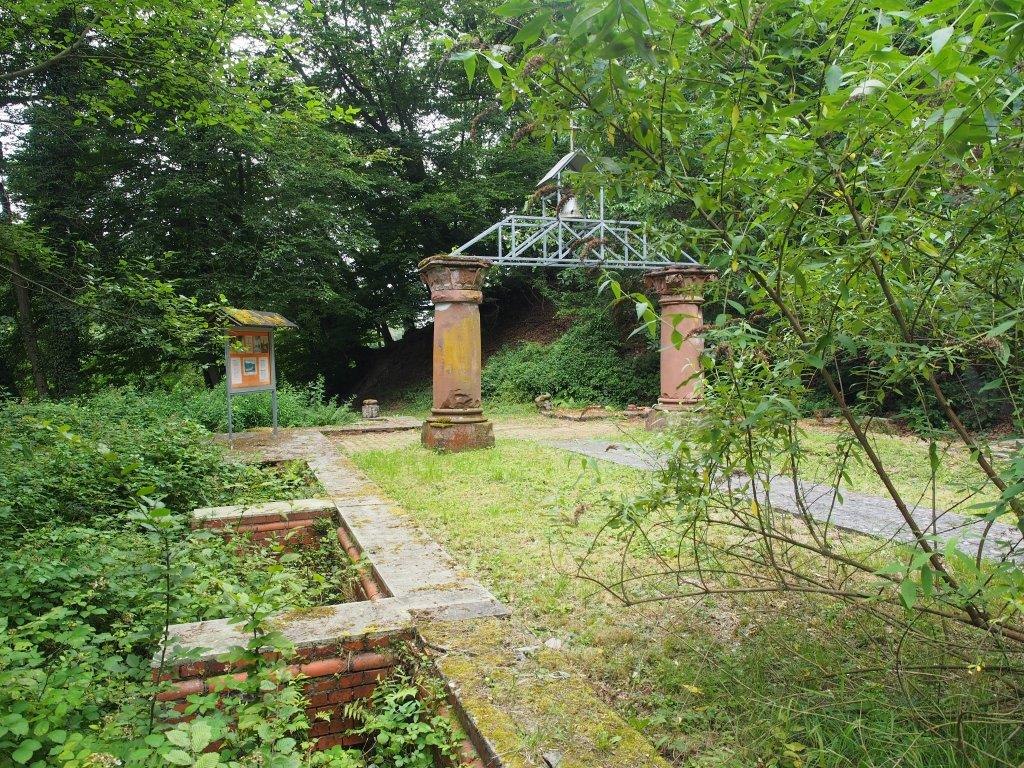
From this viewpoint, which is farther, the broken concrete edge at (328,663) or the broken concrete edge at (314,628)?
the broken concrete edge at (314,628)

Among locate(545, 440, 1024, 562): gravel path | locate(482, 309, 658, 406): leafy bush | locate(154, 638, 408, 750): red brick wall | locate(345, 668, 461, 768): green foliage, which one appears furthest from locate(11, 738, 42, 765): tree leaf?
locate(482, 309, 658, 406): leafy bush

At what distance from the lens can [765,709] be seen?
6.80ft

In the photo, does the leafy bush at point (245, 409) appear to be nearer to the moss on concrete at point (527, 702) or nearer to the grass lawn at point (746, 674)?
the grass lawn at point (746, 674)

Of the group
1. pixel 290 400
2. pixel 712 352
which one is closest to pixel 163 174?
pixel 290 400

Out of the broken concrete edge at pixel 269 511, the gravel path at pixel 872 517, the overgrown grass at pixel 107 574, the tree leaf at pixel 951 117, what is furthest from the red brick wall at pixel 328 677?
the tree leaf at pixel 951 117

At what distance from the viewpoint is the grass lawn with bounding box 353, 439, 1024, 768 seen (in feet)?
5.99

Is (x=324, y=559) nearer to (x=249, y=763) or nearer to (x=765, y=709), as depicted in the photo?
(x=249, y=763)

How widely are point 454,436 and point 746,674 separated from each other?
19.0 feet

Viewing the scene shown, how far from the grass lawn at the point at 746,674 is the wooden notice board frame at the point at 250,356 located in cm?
574

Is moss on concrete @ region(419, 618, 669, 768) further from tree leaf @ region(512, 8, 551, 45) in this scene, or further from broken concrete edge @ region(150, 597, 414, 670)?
tree leaf @ region(512, 8, 551, 45)

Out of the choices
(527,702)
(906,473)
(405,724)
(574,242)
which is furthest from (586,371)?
(527,702)

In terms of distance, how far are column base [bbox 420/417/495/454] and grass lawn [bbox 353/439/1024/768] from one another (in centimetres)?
367

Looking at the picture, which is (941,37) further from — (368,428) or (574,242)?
(574,242)

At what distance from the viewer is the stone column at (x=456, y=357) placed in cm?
793
